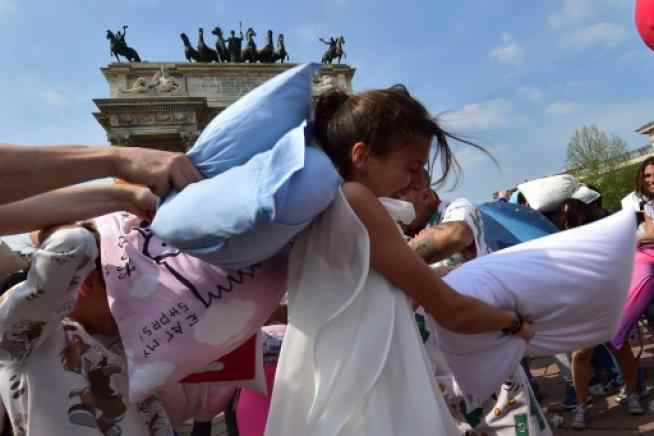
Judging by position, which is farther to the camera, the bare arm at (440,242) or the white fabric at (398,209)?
the bare arm at (440,242)

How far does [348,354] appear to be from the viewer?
3.13 feet

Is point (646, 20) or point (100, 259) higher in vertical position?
point (646, 20)

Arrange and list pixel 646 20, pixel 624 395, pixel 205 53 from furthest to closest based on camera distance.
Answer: pixel 205 53, pixel 624 395, pixel 646 20

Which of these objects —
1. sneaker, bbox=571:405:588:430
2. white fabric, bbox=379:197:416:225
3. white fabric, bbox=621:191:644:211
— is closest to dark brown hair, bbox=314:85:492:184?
white fabric, bbox=379:197:416:225

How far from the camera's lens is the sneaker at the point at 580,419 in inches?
120

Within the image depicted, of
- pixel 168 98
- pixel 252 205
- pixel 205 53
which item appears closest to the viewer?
pixel 252 205

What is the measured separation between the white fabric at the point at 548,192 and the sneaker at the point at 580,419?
3.94ft

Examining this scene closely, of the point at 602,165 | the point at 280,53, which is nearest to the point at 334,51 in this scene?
the point at 280,53

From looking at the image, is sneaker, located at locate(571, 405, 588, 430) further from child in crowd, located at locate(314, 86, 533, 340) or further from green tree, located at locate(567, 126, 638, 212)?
green tree, located at locate(567, 126, 638, 212)

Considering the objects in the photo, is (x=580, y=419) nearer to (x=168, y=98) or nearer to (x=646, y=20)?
(x=646, y=20)

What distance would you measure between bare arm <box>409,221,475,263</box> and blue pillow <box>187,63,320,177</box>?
0.86 m

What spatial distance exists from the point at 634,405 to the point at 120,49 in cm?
2622

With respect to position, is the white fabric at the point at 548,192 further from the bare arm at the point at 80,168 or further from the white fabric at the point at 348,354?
the bare arm at the point at 80,168

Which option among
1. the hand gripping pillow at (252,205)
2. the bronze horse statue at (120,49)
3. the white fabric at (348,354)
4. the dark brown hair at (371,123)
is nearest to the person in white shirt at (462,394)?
the dark brown hair at (371,123)
